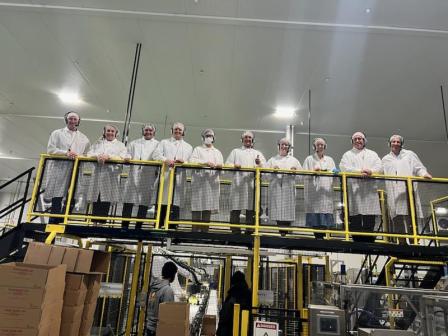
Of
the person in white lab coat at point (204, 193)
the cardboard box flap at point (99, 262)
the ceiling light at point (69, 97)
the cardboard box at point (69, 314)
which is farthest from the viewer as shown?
the ceiling light at point (69, 97)

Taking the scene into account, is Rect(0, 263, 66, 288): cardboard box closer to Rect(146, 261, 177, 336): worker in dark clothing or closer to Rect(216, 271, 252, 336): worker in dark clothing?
Rect(216, 271, 252, 336): worker in dark clothing

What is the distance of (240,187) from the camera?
5.14m

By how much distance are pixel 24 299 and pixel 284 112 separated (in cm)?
741

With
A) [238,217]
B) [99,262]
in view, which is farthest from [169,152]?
[99,262]

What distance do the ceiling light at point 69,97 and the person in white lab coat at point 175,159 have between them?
172 inches

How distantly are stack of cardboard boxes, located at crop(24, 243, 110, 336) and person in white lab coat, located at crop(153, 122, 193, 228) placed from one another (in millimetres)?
1230

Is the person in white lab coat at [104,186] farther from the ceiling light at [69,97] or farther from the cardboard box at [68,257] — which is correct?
the ceiling light at [69,97]

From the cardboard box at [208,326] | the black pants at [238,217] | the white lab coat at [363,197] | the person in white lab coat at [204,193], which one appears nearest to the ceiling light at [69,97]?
the person in white lab coat at [204,193]

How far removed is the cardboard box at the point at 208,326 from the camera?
7.81 metres

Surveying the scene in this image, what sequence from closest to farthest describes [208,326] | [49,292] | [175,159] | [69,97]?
[49,292] < [175,159] < [208,326] < [69,97]

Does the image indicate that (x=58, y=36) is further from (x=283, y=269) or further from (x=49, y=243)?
(x=283, y=269)

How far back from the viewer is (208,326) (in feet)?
26.1

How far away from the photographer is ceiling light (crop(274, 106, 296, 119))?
30.4ft

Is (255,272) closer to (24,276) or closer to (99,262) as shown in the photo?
(99,262)
